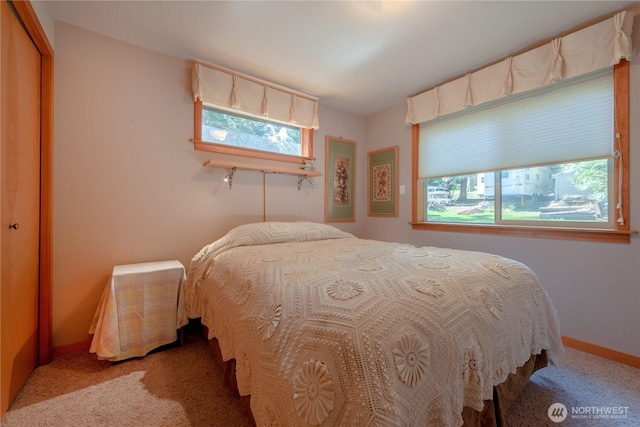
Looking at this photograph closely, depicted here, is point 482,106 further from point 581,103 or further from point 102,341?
point 102,341

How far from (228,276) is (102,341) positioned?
1050 millimetres

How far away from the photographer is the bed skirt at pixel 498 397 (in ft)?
3.32

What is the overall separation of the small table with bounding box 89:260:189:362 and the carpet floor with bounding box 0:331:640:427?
0.43 feet

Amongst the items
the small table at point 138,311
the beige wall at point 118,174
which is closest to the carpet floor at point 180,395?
the small table at point 138,311

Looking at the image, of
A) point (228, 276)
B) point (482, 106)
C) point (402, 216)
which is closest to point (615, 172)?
point (482, 106)

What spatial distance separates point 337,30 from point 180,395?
270cm

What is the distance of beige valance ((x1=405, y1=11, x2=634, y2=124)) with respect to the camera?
174cm

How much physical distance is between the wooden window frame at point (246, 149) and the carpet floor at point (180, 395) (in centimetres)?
180

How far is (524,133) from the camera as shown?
88.1 inches

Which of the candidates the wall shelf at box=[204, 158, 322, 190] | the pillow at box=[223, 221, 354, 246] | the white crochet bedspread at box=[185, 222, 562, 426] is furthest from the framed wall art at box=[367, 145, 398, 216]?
the white crochet bedspread at box=[185, 222, 562, 426]

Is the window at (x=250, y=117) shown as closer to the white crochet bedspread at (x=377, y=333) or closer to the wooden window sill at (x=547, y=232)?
the white crochet bedspread at (x=377, y=333)

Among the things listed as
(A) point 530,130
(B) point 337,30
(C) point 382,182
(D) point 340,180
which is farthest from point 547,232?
(B) point 337,30

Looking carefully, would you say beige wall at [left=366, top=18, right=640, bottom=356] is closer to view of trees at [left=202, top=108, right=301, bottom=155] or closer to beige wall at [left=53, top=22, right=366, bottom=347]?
view of trees at [left=202, top=108, right=301, bottom=155]

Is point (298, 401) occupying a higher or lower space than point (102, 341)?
higher
